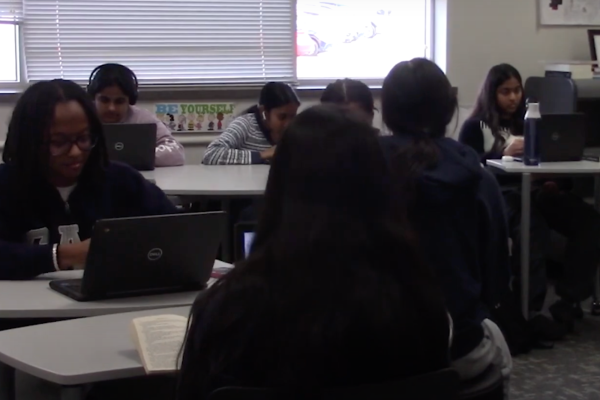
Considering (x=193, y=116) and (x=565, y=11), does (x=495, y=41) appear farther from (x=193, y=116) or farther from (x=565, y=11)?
(x=193, y=116)

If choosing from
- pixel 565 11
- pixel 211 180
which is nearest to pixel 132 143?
pixel 211 180

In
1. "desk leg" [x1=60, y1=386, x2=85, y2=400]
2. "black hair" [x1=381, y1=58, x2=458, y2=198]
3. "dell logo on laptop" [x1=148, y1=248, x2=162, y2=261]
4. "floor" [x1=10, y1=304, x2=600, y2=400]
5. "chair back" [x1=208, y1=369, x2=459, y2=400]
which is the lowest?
"floor" [x1=10, y1=304, x2=600, y2=400]

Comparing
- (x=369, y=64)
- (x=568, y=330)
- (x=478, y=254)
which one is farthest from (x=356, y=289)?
(x=369, y=64)

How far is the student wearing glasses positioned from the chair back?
118 centimetres

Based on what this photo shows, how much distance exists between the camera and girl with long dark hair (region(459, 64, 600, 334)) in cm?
395

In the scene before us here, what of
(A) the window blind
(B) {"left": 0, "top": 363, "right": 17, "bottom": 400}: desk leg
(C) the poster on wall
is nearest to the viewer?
(B) {"left": 0, "top": 363, "right": 17, "bottom": 400}: desk leg

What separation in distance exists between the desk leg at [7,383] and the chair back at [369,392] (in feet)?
2.55

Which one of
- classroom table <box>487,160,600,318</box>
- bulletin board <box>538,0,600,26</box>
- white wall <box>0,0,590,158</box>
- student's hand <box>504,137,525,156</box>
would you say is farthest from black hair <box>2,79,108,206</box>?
bulletin board <box>538,0,600,26</box>

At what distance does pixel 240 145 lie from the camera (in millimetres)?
4277

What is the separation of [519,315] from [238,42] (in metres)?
2.36

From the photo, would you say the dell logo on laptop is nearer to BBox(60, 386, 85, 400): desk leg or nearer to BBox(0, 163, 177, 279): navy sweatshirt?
BBox(0, 163, 177, 279): navy sweatshirt

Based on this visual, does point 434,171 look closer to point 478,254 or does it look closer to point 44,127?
point 478,254

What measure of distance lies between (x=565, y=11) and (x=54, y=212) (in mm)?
4027

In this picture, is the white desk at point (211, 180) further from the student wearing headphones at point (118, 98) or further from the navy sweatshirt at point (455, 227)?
the navy sweatshirt at point (455, 227)
